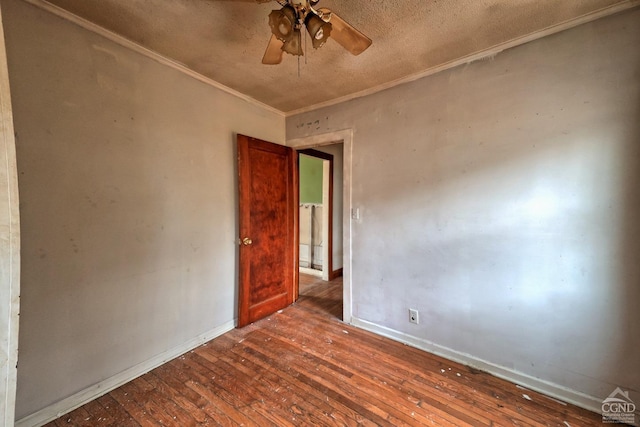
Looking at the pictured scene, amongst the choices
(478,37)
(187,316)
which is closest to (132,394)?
(187,316)

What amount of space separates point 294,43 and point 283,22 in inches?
4.6

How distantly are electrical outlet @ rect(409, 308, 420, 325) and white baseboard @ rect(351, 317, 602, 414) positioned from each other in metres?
0.15

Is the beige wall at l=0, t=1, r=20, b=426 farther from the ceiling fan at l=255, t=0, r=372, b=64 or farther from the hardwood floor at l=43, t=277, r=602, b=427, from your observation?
the ceiling fan at l=255, t=0, r=372, b=64

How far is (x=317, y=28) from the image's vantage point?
4.19 ft

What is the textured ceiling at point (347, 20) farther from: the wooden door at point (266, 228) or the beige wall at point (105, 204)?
the wooden door at point (266, 228)

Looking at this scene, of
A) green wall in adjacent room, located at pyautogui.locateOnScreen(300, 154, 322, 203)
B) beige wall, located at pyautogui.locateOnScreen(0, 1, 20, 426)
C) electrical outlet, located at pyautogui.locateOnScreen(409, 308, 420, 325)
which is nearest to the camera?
beige wall, located at pyautogui.locateOnScreen(0, 1, 20, 426)

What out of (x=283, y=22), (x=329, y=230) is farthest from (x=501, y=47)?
(x=329, y=230)

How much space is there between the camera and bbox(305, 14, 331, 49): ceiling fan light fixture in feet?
4.17

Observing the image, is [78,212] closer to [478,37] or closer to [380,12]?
[380,12]

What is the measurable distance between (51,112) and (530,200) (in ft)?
10.3

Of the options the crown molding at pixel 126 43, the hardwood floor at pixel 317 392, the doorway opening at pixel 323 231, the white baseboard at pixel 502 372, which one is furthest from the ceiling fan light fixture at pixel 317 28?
the white baseboard at pixel 502 372

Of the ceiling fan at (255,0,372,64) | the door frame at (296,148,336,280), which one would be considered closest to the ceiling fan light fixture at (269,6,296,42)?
the ceiling fan at (255,0,372,64)

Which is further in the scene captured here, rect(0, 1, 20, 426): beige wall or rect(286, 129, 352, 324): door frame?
rect(286, 129, 352, 324): door frame

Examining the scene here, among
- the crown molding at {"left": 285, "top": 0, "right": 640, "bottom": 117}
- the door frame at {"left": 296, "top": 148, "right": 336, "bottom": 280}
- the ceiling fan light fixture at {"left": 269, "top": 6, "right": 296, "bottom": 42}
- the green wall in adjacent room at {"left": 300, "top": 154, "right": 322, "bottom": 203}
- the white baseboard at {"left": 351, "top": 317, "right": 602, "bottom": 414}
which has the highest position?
the crown molding at {"left": 285, "top": 0, "right": 640, "bottom": 117}
